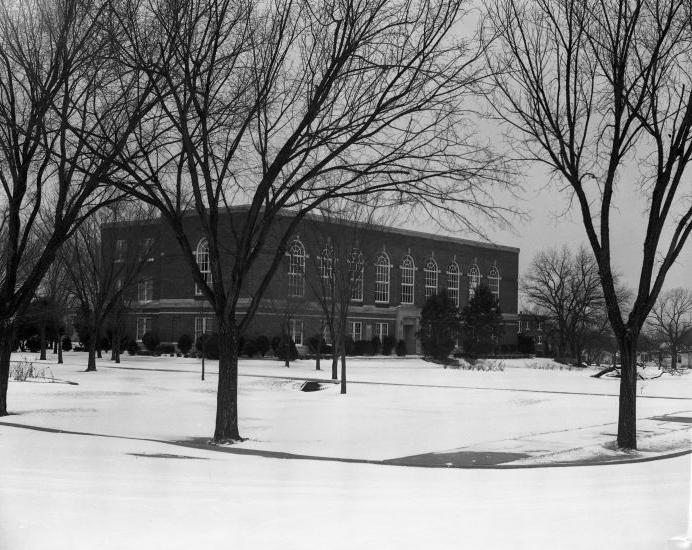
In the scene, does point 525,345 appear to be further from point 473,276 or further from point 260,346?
point 260,346

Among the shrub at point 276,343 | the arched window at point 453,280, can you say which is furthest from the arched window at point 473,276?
the shrub at point 276,343

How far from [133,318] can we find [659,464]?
54789mm

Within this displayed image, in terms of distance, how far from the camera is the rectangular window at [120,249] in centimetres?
3910

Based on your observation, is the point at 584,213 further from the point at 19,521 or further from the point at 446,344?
the point at 446,344

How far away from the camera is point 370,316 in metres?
66.8

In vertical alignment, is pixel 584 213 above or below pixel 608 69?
below

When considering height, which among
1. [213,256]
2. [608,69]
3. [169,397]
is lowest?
[169,397]

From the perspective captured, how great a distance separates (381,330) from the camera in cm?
6775

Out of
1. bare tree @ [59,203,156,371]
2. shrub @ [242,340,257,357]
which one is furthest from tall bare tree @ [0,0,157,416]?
shrub @ [242,340,257,357]

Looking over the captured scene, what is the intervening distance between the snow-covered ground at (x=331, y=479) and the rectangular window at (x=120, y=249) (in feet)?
57.0

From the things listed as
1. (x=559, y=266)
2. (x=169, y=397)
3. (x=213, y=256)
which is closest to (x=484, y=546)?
(x=213, y=256)

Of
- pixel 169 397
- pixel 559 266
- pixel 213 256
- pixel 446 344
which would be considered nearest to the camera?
pixel 213 256

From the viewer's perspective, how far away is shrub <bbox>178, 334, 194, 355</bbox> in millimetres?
58094

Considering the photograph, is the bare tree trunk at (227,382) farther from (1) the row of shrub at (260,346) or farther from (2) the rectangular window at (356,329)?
(2) the rectangular window at (356,329)
